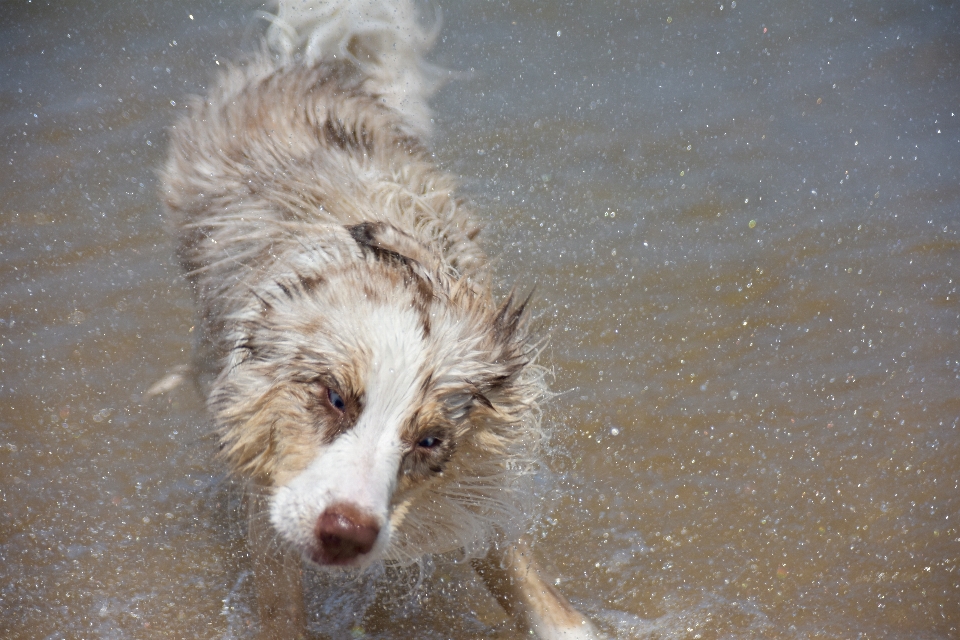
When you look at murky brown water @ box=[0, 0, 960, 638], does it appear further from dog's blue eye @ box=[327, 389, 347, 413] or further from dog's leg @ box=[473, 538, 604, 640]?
dog's blue eye @ box=[327, 389, 347, 413]

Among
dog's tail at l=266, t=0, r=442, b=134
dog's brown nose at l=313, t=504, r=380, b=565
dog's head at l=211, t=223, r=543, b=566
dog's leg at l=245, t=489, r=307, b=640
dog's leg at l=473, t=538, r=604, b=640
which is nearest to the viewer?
dog's brown nose at l=313, t=504, r=380, b=565

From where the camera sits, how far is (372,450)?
259 centimetres

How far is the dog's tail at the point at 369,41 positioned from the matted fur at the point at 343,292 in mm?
21

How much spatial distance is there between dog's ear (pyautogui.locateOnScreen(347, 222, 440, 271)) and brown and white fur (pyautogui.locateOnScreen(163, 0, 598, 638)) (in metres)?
0.01

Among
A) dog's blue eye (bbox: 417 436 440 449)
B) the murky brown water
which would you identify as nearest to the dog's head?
dog's blue eye (bbox: 417 436 440 449)

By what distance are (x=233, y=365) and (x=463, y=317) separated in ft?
2.72

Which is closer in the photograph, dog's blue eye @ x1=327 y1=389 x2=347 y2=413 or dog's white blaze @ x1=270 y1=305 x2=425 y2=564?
dog's white blaze @ x1=270 y1=305 x2=425 y2=564

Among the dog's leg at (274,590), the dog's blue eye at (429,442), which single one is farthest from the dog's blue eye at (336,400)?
the dog's leg at (274,590)

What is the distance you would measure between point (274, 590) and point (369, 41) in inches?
109

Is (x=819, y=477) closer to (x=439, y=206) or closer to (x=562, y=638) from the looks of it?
(x=562, y=638)

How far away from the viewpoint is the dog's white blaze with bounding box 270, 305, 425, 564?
2514 mm

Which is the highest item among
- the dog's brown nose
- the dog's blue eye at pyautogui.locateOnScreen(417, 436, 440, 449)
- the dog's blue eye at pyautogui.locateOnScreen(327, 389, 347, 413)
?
the dog's blue eye at pyautogui.locateOnScreen(327, 389, 347, 413)

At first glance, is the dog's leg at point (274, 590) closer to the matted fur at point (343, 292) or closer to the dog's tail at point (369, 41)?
the matted fur at point (343, 292)

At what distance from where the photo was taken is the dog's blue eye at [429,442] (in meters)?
2.75
